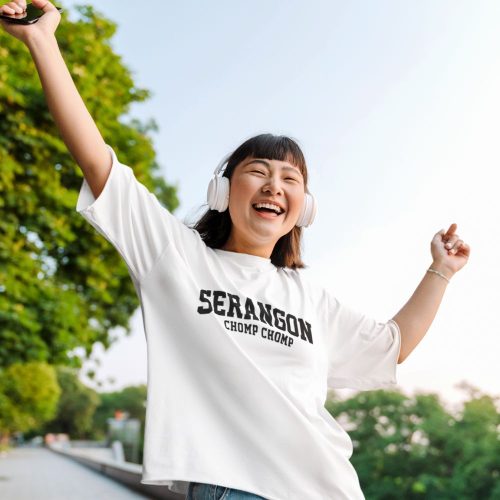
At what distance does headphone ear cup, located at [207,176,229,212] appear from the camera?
79.5 inches

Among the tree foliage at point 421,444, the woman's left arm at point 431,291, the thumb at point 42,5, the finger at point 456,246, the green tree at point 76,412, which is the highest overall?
the green tree at point 76,412

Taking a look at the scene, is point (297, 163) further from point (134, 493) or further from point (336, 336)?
point (134, 493)

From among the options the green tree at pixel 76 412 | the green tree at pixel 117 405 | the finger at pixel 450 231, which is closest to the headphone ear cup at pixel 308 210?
the finger at pixel 450 231

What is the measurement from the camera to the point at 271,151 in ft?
6.68

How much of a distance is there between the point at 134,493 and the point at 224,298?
36.0ft

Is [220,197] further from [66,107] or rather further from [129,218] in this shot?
[66,107]

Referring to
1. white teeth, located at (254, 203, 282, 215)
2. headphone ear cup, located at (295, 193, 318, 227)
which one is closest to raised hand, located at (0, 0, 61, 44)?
Answer: white teeth, located at (254, 203, 282, 215)

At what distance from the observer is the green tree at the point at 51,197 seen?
7992mm

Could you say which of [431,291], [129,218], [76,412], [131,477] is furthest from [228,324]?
[76,412]

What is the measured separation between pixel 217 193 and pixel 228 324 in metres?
0.41

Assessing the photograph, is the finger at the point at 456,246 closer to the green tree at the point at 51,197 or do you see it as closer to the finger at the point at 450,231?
the finger at the point at 450,231

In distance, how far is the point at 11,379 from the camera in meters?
38.0

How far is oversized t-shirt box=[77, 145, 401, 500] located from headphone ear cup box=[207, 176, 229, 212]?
10 centimetres

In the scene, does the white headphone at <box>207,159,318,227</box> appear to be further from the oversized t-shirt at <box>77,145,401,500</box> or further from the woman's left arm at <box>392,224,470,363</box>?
the woman's left arm at <box>392,224,470,363</box>
